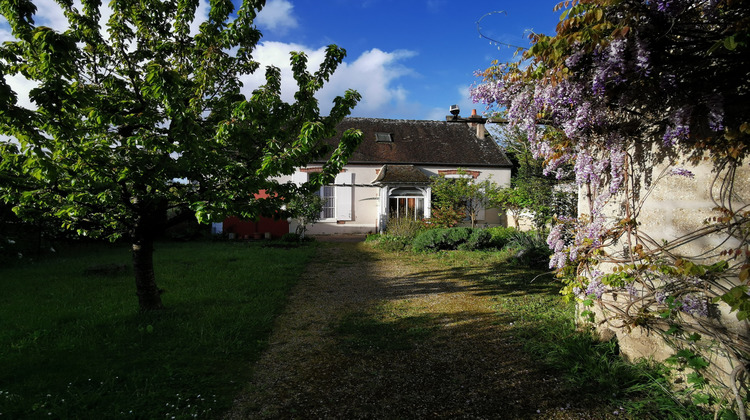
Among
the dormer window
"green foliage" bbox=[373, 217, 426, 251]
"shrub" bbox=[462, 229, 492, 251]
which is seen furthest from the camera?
the dormer window

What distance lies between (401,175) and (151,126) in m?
11.9

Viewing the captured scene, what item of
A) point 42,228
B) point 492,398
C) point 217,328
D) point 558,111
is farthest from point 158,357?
point 42,228

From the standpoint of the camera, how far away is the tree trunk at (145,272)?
4.65 meters

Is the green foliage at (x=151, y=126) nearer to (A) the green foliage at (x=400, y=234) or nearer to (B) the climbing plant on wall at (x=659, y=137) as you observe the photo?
(B) the climbing plant on wall at (x=659, y=137)

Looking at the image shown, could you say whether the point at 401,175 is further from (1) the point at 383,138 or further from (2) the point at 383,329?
(2) the point at 383,329

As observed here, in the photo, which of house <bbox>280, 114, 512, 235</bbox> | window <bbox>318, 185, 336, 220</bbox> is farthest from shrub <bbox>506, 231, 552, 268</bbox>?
window <bbox>318, 185, 336, 220</bbox>

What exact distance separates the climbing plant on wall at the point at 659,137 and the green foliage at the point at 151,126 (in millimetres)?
2069

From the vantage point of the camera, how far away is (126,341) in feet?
13.1

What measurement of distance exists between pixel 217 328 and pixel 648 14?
4.97 metres

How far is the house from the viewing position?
1554cm

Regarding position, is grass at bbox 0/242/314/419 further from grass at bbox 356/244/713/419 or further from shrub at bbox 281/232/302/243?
shrub at bbox 281/232/302/243

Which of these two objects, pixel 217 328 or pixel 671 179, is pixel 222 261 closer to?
pixel 217 328

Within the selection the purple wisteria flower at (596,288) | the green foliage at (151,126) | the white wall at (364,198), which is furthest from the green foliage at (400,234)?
the purple wisteria flower at (596,288)

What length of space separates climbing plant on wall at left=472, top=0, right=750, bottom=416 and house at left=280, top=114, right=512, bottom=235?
11649 mm
